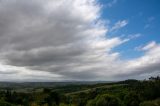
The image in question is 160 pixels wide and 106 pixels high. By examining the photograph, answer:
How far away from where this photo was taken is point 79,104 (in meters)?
169

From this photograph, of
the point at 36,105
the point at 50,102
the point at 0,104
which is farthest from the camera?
the point at 50,102

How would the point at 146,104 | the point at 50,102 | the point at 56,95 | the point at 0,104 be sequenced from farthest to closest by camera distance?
the point at 146,104 < the point at 56,95 < the point at 50,102 < the point at 0,104

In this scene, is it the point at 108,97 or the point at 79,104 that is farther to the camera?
the point at 79,104

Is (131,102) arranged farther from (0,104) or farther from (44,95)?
(0,104)

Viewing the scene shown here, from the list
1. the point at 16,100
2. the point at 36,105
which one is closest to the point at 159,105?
the point at 36,105

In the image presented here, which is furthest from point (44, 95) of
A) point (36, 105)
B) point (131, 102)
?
point (131, 102)

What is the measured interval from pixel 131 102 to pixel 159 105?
16.9 m

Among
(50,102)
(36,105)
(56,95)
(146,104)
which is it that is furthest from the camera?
(146,104)

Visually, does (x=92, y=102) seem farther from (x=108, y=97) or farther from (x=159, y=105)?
(x=159, y=105)

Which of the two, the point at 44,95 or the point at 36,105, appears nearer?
the point at 36,105

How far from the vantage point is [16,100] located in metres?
163

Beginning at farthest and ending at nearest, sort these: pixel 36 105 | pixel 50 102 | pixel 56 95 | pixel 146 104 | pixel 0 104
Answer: pixel 146 104, pixel 56 95, pixel 50 102, pixel 36 105, pixel 0 104

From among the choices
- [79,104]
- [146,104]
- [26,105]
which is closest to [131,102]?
[146,104]

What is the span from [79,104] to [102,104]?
26.7 metres
